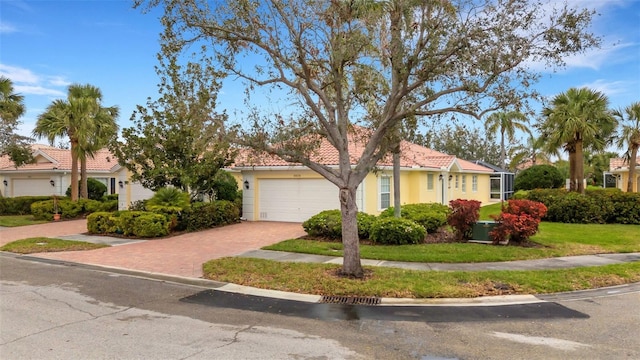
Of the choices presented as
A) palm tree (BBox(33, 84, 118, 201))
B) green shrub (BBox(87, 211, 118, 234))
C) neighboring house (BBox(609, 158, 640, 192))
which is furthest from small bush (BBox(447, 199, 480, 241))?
neighboring house (BBox(609, 158, 640, 192))

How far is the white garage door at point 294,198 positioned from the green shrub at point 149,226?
18.4ft

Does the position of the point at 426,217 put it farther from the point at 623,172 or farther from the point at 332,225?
the point at 623,172

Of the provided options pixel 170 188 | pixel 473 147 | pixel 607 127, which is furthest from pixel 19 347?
pixel 473 147

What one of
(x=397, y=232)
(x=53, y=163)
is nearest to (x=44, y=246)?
(x=397, y=232)

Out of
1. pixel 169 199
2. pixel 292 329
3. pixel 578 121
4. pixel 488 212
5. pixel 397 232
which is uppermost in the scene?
pixel 578 121

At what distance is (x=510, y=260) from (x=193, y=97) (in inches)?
339

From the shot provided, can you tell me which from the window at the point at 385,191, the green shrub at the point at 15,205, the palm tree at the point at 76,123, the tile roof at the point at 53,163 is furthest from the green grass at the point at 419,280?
the green shrub at the point at 15,205

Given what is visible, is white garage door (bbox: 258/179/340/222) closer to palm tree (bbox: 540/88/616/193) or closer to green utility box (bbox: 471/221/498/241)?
green utility box (bbox: 471/221/498/241)

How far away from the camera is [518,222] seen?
12172mm

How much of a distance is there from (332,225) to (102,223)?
31.3 feet

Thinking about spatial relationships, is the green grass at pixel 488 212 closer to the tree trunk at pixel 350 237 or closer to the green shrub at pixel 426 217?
the green shrub at pixel 426 217

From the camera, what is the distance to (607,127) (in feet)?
66.4

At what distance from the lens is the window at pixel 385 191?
1922 cm

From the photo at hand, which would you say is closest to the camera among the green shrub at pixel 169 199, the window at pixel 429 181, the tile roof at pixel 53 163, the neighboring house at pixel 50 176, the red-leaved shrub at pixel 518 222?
the red-leaved shrub at pixel 518 222
